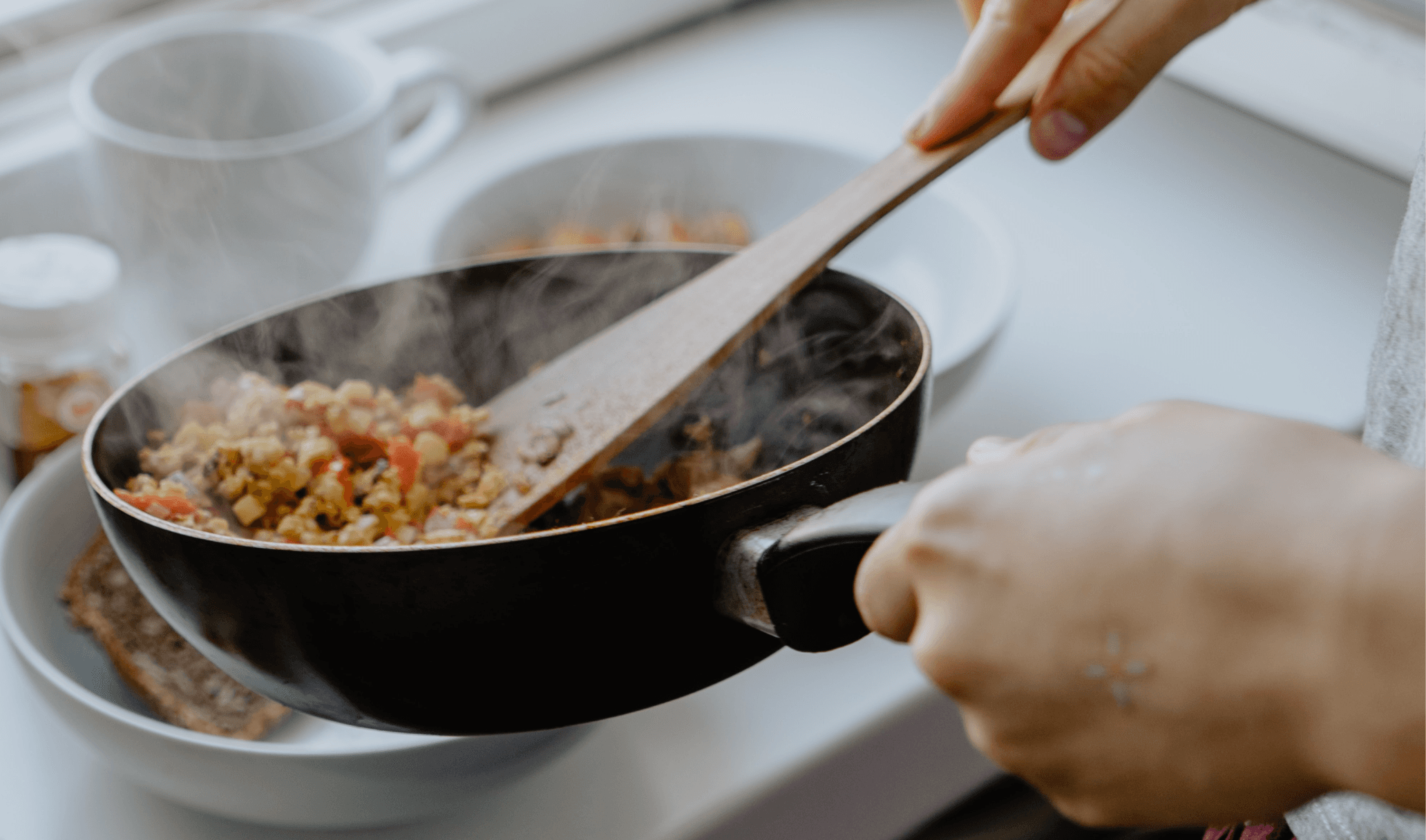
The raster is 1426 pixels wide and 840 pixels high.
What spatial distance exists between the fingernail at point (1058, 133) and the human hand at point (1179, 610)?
30 centimetres

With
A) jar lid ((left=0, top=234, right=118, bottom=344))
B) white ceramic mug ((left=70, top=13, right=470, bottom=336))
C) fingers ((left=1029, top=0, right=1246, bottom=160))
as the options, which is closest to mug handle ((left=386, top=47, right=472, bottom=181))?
white ceramic mug ((left=70, top=13, right=470, bottom=336))

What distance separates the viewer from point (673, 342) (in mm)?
513

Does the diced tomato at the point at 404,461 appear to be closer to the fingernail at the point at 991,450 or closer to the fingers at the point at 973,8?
the fingernail at the point at 991,450

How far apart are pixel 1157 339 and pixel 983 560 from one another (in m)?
0.55

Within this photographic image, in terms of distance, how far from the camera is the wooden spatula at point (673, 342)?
0.49 meters

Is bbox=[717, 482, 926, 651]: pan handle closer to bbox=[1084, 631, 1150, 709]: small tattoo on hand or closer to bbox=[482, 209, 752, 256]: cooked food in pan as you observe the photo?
bbox=[1084, 631, 1150, 709]: small tattoo on hand

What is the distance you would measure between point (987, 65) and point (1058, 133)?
0.17ft

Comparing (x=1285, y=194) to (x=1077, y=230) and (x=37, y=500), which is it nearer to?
(x=1077, y=230)

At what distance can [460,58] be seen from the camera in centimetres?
96

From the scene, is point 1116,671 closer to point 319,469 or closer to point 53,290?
point 319,469

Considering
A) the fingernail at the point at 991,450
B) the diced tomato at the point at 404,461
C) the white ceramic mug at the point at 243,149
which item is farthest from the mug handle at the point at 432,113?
the fingernail at the point at 991,450

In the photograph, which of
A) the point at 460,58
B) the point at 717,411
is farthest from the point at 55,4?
the point at 717,411

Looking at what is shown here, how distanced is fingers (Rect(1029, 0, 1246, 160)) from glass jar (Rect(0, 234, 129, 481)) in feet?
1.64

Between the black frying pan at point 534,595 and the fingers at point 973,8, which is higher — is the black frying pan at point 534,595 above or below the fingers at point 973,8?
below
